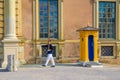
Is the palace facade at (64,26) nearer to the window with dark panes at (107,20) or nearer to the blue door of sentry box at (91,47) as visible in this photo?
the window with dark panes at (107,20)

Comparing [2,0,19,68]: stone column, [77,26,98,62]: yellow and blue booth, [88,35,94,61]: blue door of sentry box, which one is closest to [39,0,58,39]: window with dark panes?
[77,26,98,62]: yellow and blue booth

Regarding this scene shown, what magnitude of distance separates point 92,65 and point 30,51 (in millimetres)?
4586

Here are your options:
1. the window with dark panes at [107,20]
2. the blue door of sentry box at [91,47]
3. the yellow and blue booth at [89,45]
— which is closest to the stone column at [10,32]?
the yellow and blue booth at [89,45]

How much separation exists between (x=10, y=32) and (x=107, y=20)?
24.6 ft

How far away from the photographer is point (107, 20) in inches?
894

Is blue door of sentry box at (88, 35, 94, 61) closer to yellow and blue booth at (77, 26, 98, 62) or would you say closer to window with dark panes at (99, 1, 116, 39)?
yellow and blue booth at (77, 26, 98, 62)

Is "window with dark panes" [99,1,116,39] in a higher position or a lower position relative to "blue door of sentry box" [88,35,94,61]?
higher

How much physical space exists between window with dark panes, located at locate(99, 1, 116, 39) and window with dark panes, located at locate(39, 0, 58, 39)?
314 centimetres

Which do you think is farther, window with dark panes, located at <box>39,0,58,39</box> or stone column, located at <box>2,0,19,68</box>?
window with dark panes, located at <box>39,0,58,39</box>

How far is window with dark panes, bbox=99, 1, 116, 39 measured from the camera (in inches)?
889

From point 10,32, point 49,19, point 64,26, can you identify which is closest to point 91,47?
point 64,26

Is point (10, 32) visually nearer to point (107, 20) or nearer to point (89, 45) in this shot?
point (89, 45)

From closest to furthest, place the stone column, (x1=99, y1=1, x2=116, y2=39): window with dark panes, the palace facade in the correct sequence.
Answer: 1. the stone column
2. the palace facade
3. (x1=99, y1=1, x2=116, y2=39): window with dark panes

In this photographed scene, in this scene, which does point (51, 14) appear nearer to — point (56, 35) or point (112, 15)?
point (56, 35)
